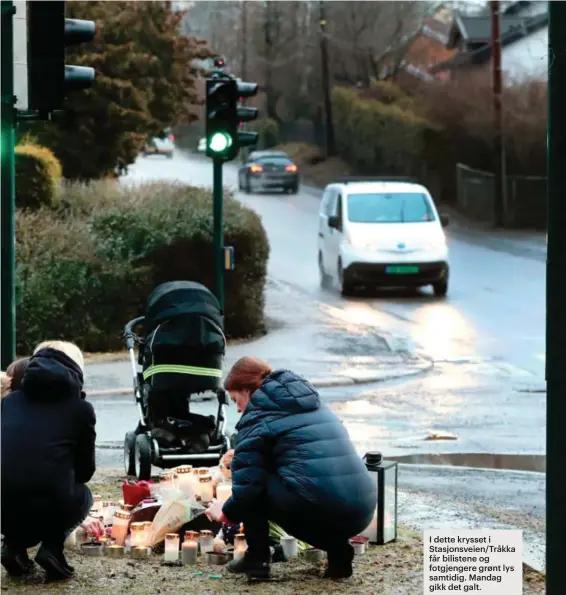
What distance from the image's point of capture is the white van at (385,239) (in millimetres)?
26766

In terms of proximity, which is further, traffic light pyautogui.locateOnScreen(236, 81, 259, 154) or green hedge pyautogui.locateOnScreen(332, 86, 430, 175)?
green hedge pyautogui.locateOnScreen(332, 86, 430, 175)

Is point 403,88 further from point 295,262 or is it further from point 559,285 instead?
point 559,285

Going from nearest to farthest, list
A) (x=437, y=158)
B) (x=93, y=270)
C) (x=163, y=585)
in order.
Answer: (x=163, y=585)
(x=93, y=270)
(x=437, y=158)

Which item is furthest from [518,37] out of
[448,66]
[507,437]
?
[507,437]

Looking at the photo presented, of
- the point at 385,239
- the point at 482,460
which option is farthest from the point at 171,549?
the point at 385,239

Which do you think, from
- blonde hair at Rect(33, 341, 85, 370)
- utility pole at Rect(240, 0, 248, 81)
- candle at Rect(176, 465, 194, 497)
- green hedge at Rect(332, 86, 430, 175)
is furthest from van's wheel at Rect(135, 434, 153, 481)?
utility pole at Rect(240, 0, 248, 81)

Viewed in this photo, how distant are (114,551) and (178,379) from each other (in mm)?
2534

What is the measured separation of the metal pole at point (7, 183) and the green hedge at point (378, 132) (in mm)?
42653

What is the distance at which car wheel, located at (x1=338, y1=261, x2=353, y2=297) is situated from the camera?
2719 cm

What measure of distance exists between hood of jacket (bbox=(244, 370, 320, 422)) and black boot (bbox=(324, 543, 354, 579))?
28.2 inches

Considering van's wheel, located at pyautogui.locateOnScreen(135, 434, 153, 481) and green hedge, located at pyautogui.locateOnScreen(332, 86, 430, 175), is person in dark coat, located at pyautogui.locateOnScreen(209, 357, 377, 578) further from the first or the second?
green hedge, located at pyautogui.locateOnScreen(332, 86, 430, 175)

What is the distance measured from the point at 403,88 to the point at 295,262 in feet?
89.6

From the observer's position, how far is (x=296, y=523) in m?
7.00

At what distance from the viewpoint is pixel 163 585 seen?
7.00m
